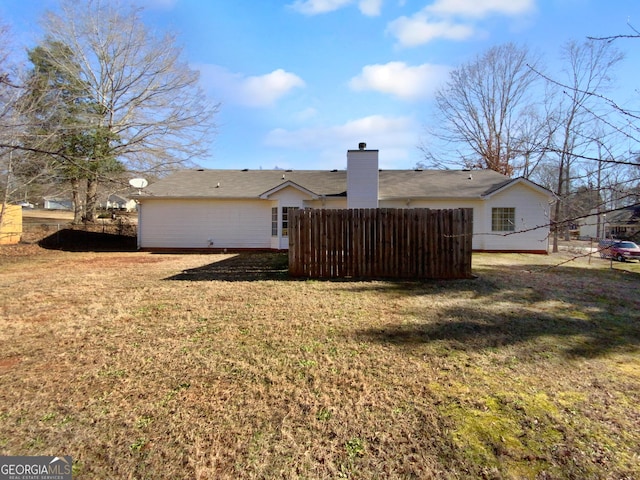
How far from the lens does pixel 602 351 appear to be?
4.17 meters

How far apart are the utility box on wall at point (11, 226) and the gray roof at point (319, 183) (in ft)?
21.5

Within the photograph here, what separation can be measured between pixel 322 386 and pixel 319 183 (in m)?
15.2

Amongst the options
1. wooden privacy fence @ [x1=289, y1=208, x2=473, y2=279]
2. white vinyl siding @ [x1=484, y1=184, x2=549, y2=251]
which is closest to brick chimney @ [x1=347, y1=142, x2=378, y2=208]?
white vinyl siding @ [x1=484, y1=184, x2=549, y2=251]

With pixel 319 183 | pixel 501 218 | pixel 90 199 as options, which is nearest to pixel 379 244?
pixel 319 183

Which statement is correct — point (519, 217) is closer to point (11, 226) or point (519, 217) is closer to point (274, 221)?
point (274, 221)

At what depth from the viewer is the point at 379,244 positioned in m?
8.72

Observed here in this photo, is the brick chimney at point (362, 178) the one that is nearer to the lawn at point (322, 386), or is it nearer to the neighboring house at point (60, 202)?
the lawn at point (322, 386)

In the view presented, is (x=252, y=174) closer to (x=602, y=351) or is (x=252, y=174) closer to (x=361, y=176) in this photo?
(x=361, y=176)

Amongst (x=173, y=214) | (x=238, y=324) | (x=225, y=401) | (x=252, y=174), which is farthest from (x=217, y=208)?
(x=225, y=401)

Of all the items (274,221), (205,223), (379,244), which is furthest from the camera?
(205,223)

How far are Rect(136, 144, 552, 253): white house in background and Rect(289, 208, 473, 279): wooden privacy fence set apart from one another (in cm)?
659

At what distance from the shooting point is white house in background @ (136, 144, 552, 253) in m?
15.2

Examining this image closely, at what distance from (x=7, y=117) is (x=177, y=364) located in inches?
424

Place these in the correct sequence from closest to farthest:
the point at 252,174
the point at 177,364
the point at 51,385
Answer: the point at 51,385 < the point at 177,364 < the point at 252,174
